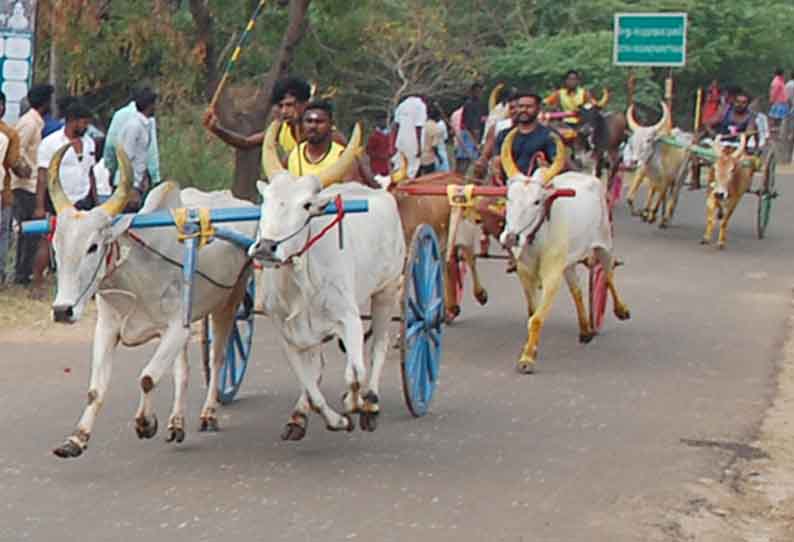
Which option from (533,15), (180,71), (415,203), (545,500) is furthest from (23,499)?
(533,15)

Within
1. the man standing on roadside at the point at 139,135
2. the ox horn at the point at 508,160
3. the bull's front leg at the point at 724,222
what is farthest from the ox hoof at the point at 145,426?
the bull's front leg at the point at 724,222

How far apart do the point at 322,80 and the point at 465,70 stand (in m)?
4.60

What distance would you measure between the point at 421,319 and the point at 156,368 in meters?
2.07

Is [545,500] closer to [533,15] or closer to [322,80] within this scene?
[322,80]

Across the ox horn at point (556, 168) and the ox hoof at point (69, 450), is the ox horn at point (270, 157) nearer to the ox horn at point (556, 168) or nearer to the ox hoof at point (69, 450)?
the ox hoof at point (69, 450)

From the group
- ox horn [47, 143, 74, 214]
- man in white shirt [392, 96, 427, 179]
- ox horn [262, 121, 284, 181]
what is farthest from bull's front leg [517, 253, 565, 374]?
man in white shirt [392, 96, 427, 179]

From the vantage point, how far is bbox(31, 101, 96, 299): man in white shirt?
42.3 feet

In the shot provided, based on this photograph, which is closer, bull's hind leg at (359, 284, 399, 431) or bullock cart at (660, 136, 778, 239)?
bull's hind leg at (359, 284, 399, 431)

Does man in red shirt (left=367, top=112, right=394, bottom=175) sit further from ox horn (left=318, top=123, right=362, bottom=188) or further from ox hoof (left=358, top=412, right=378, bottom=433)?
ox hoof (left=358, top=412, right=378, bottom=433)

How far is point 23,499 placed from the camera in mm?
7430

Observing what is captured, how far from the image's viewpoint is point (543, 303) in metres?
11.2

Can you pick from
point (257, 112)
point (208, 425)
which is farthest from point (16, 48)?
point (208, 425)

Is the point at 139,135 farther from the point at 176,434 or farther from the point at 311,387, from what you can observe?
the point at 311,387

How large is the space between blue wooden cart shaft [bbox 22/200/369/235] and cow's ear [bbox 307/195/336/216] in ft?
0.19
